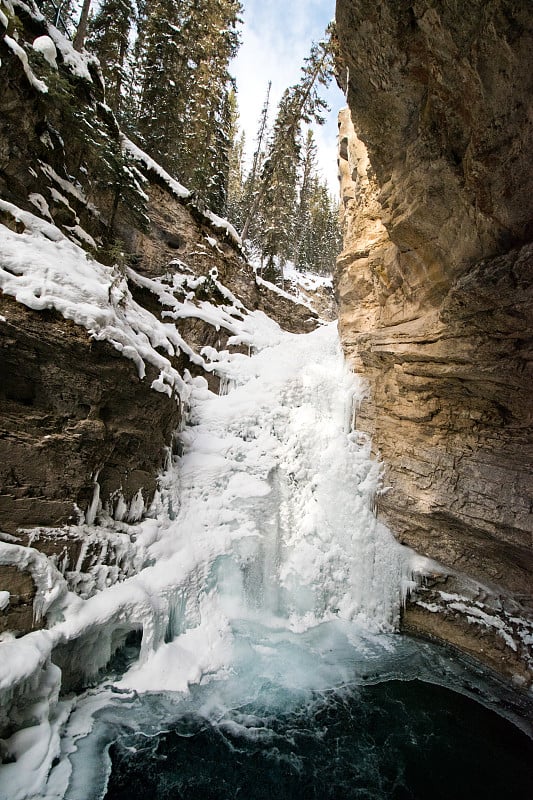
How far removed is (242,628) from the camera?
6.39 m

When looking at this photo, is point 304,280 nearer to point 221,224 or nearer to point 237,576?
point 221,224

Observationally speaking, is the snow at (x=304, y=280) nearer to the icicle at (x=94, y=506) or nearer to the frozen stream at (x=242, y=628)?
the frozen stream at (x=242, y=628)

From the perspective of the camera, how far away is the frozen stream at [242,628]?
415 centimetres

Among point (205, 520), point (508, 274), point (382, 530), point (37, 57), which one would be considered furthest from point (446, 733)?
point (37, 57)

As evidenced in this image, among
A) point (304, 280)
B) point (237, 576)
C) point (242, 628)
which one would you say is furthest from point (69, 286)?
point (304, 280)

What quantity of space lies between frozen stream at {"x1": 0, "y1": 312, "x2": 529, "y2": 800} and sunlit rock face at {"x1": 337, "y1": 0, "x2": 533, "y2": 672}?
1.25 m

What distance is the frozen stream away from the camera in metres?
4.15

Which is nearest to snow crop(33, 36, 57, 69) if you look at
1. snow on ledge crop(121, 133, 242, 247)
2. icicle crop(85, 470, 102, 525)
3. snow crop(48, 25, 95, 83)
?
snow crop(48, 25, 95, 83)

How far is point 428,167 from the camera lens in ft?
15.0

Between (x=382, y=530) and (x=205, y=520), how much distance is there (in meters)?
3.94

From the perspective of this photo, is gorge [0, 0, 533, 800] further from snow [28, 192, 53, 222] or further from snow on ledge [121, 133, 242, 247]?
snow on ledge [121, 133, 242, 247]

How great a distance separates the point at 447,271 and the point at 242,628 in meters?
7.26

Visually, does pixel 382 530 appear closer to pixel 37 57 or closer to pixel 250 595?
pixel 250 595

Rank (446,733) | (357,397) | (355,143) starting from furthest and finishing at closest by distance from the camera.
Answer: (355,143), (357,397), (446,733)
